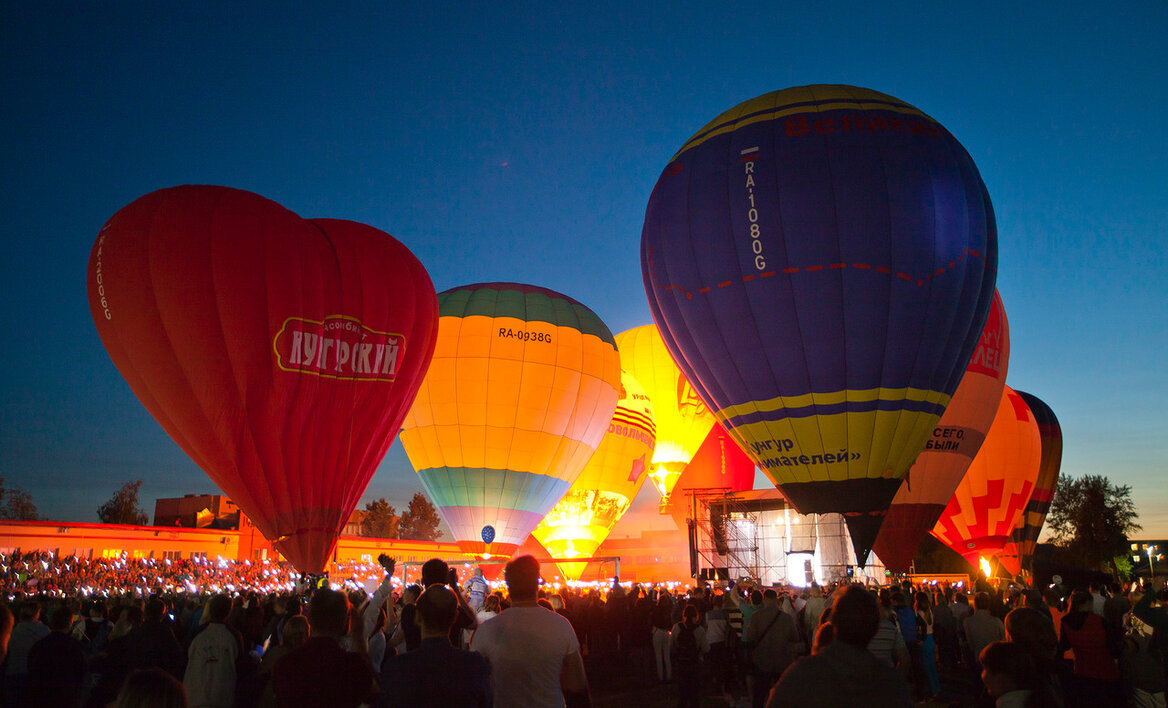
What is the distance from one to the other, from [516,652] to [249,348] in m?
9.10

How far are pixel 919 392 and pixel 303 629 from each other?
11.2 metres

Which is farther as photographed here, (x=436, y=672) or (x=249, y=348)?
(x=249, y=348)

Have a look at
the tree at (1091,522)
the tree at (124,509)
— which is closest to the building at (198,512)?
the tree at (124,509)

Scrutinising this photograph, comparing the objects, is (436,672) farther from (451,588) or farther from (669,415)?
(669,415)

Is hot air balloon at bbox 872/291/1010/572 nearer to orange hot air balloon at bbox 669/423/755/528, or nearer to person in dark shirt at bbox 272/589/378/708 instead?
orange hot air balloon at bbox 669/423/755/528

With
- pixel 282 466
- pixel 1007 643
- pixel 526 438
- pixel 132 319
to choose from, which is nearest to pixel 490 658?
pixel 1007 643

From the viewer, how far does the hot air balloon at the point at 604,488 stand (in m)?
24.2

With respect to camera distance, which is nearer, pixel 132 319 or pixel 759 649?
pixel 759 649

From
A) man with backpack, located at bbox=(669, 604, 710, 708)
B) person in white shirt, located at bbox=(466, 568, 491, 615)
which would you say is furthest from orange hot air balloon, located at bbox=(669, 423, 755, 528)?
man with backpack, located at bbox=(669, 604, 710, 708)

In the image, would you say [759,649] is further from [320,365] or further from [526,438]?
[526,438]

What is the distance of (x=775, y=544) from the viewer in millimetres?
28141

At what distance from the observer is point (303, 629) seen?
13.8 feet

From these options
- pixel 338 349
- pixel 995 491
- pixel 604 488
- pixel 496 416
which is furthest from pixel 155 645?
pixel 995 491

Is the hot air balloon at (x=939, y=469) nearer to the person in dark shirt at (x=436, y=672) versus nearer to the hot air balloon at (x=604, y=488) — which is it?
the hot air balloon at (x=604, y=488)
